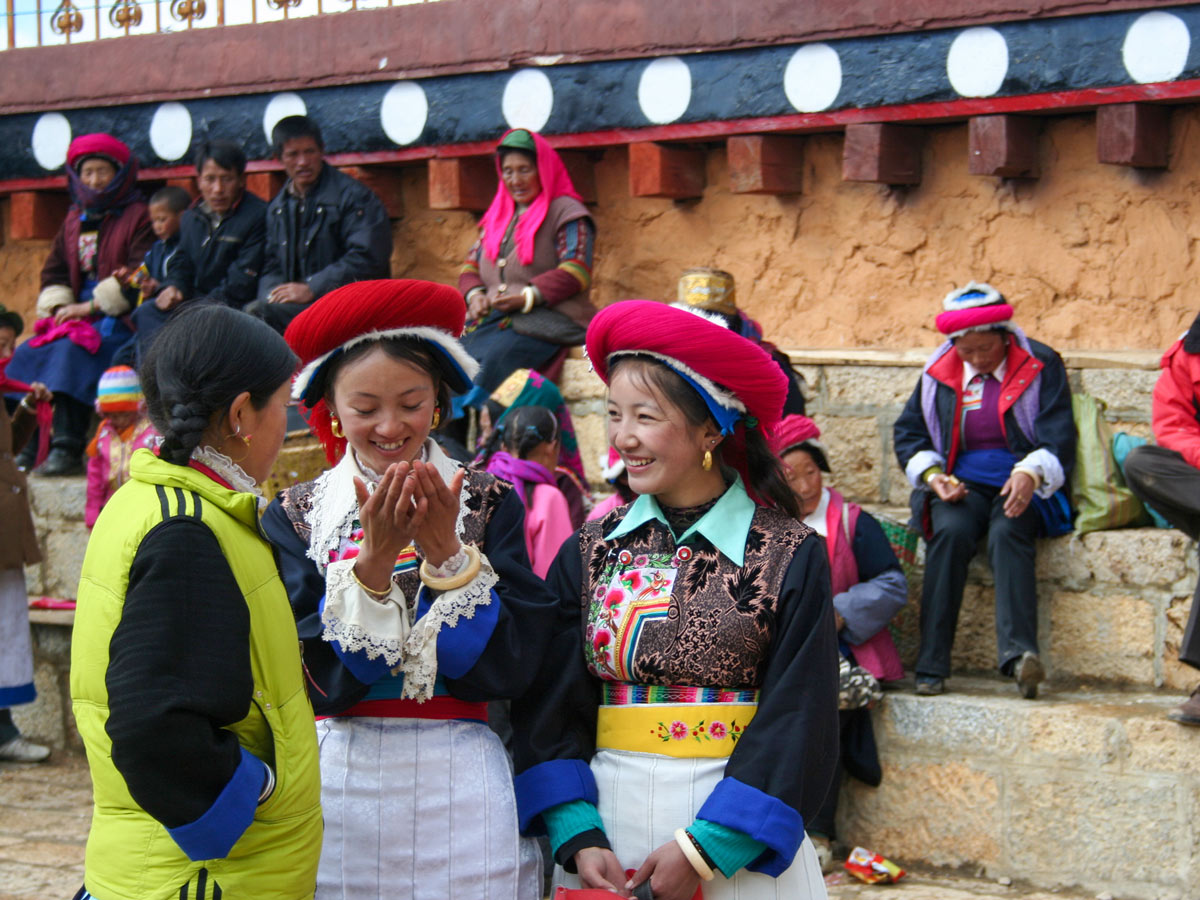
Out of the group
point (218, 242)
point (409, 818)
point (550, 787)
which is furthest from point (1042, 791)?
point (218, 242)

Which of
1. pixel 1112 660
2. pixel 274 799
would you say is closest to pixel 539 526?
pixel 1112 660

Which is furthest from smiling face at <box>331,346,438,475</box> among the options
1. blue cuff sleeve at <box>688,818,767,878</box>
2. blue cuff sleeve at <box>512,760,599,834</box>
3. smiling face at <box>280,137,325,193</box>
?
smiling face at <box>280,137,325,193</box>

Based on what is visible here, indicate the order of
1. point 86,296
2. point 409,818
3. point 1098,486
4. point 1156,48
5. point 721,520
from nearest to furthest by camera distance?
point 409,818 → point 721,520 → point 1098,486 → point 1156,48 → point 86,296

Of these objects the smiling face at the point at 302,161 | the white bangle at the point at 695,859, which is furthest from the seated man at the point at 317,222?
the white bangle at the point at 695,859

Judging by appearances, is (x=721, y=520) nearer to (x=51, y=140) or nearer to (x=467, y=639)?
(x=467, y=639)

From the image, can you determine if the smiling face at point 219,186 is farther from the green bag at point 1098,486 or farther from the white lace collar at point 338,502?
the white lace collar at point 338,502

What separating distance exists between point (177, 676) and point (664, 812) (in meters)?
0.88

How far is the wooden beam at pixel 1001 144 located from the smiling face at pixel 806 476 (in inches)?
65.0

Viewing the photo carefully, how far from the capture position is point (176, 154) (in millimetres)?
7875

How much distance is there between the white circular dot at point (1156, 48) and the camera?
5.25 meters

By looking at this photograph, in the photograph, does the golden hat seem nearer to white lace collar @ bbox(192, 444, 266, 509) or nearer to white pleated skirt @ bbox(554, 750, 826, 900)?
white pleated skirt @ bbox(554, 750, 826, 900)

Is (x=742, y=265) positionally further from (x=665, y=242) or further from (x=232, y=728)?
(x=232, y=728)

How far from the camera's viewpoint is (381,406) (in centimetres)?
246

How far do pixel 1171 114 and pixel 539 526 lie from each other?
3125mm
